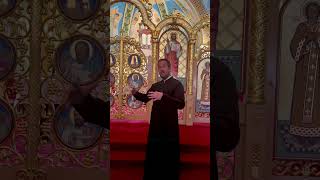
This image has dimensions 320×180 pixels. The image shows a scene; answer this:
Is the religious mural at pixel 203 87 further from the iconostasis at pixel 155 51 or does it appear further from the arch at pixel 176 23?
the arch at pixel 176 23

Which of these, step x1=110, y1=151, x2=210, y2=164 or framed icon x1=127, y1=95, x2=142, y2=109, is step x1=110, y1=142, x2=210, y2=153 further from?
framed icon x1=127, y1=95, x2=142, y2=109

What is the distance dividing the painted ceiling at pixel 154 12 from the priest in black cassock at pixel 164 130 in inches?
19.2

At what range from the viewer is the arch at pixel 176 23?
3.97 meters

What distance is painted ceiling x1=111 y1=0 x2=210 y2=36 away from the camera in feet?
12.9

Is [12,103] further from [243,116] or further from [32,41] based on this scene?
[243,116]

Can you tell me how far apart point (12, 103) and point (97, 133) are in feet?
2.94

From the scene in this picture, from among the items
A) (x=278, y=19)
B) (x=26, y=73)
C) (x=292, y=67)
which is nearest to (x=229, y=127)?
(x=292, y=67)

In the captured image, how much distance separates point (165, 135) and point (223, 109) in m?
0.68

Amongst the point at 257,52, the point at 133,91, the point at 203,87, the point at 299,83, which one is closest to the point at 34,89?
the point at 133,91

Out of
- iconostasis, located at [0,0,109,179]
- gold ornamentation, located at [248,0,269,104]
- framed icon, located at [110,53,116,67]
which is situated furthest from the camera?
framed icon, located at [110,53,116,67]

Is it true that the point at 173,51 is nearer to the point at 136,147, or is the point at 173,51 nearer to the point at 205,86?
the point at 205,86

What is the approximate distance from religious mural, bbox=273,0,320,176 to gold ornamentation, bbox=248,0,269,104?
0.19 meters

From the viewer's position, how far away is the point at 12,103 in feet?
12.3

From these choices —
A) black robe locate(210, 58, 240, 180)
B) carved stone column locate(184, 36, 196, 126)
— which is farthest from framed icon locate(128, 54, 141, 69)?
black robe locate(210, 58, 240, 180)
